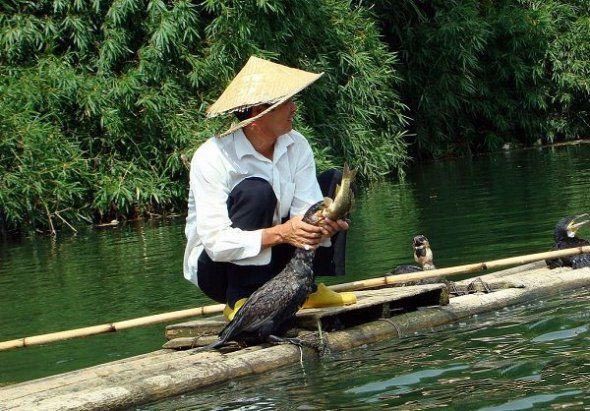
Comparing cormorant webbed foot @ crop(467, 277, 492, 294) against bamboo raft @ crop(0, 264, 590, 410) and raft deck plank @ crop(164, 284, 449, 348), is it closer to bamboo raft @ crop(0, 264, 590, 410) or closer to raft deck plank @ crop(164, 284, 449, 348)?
bamboo raft @ crop(0, 264, 590, 410)

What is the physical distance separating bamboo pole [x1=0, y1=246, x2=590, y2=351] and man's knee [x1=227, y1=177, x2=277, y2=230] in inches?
23.7

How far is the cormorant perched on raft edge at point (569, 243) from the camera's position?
729 cm

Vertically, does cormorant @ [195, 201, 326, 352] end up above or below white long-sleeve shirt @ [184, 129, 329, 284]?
below

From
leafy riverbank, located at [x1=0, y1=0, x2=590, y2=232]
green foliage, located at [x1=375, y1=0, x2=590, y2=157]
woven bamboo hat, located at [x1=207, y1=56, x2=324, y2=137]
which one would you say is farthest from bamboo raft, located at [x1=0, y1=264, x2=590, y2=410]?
green foliage, located at [x1=375, y1=0, x2=590, y2=157]

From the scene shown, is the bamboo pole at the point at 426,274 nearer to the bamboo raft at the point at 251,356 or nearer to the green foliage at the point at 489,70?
the bamboo raft at the point at 251,356

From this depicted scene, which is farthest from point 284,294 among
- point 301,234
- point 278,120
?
point 278,120

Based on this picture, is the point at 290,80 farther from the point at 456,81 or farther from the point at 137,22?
the point at 456,81

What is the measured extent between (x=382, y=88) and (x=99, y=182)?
15.1 ft

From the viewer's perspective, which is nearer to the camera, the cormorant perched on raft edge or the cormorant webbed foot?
the cormorant webbed foot

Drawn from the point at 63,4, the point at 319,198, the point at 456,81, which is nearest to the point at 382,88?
the point at 456,81

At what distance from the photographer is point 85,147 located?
54.6 ft

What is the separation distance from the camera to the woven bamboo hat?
5.75 meters

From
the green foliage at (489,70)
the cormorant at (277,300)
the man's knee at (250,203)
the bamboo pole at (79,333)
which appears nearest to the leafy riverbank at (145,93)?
the green foliage at (489,70)

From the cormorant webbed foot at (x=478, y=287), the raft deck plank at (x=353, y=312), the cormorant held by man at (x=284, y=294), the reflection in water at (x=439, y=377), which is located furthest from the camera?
the cormorant webbed foot at (x=478, y=287)
